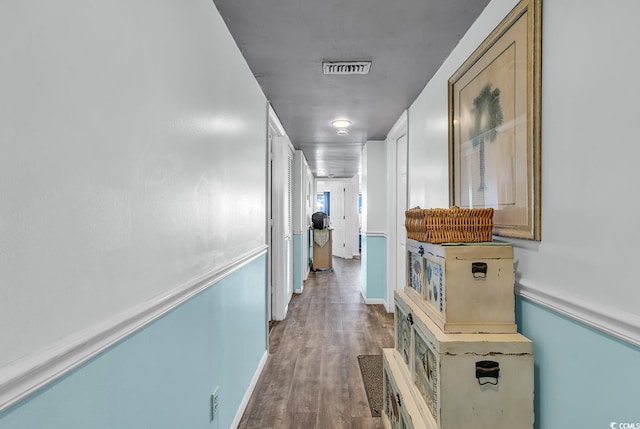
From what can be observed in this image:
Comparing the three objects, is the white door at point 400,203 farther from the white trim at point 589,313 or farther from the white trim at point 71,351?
the white trim at point 71,351

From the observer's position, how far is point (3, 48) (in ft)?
1.91

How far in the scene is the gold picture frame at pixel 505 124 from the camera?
49.8 inches

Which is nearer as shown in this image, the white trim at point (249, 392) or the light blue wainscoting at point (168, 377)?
the light blue wainscoting at point (168, 377)

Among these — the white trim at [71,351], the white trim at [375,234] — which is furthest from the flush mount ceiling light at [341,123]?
the white trim at [71,351]

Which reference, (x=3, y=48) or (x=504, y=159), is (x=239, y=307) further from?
(x=3, y=48)

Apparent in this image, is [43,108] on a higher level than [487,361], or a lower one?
higher

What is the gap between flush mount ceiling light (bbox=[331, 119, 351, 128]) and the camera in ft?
12.1

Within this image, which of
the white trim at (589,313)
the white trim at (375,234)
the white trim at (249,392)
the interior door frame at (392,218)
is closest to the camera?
the white trim at (589,313)

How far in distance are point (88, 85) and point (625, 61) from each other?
4.10 ft

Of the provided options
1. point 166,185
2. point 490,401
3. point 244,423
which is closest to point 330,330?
point 244,423

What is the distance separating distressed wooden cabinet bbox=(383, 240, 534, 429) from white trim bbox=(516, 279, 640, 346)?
0.31 ft

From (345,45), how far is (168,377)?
6.02 ft

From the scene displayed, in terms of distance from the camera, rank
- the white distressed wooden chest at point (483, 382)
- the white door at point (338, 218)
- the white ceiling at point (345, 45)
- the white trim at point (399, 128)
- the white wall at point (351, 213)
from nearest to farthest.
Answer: the white distressed wooden chest at point (483, 382)
the white ceiling at point (345, 45)
the white trim at point (399, 128)
the white wall at point (351, 213)
the white door at point (338, 218)

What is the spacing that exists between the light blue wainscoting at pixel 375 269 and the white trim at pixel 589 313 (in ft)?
11.1
